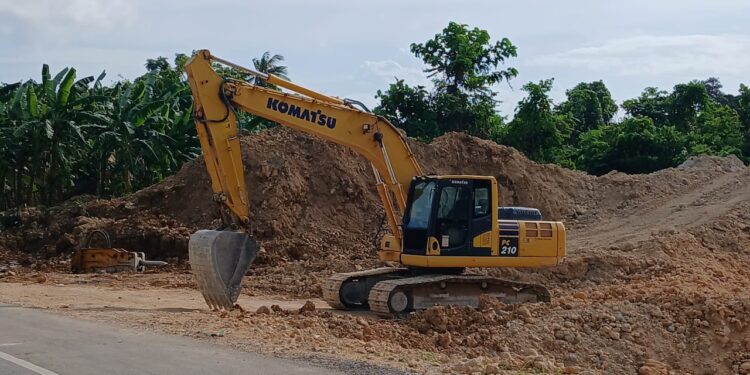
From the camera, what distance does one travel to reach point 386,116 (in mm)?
40656

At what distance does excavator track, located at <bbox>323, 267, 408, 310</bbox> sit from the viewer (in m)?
16.6

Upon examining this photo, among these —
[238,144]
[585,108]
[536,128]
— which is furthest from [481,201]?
[585,108]

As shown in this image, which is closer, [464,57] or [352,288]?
[352,288]

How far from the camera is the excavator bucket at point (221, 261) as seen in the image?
48.4 feet

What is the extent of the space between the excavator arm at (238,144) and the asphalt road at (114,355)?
236 centimetres

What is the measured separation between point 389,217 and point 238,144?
9.38 feet

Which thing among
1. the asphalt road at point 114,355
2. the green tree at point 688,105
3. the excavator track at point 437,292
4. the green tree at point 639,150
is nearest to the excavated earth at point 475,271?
the excavator track at point 437,292

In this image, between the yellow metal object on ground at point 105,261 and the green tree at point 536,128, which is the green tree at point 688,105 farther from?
the yellow metal object on ground at point 105,261

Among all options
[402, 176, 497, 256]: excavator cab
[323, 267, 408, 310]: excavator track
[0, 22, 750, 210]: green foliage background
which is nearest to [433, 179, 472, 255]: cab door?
[402, 176, 497, 256]: excavator cab

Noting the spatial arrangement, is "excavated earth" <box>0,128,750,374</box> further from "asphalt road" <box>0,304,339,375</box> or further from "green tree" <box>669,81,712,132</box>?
"green tree" <box>669,81,712,132</box>

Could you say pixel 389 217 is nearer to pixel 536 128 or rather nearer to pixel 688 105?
pixel 536 128

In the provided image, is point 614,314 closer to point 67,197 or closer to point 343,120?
point 343,120

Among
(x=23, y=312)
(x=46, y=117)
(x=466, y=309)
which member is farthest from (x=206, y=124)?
(x=46, y=117)

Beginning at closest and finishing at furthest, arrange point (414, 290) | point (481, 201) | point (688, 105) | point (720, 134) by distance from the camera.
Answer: point (414, 290)
point (481, 201)
point (720, 134)
point (688, 105)
